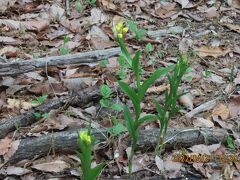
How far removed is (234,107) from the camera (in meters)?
2.63

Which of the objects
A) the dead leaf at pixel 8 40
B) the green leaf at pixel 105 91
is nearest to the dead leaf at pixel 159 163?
the green leaf at pixel 105 91

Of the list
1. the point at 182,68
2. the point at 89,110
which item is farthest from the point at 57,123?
the point at 182,68

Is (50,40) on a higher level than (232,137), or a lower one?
higher

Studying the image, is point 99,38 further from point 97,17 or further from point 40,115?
point 40,115

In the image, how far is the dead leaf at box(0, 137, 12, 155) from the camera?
2168 mm

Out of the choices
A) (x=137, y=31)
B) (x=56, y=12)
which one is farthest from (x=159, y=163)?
(x=56, y=12)

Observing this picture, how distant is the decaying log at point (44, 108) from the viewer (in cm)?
231

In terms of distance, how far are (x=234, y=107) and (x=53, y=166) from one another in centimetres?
113

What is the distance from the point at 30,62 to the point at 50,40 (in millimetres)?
699

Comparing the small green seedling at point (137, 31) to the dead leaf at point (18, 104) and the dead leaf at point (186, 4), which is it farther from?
the dead leaf at point (18, 104)

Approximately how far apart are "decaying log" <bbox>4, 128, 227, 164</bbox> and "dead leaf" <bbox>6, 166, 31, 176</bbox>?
4cm

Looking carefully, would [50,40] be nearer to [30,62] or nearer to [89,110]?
[30,62]

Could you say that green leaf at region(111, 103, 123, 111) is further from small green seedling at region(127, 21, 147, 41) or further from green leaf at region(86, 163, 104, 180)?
small green seedling at region(127, 21, 147, 41)

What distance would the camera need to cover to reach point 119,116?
248 centimetres
